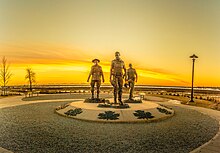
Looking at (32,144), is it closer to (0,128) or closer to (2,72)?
(0,128)

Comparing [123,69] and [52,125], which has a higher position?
[123,69]

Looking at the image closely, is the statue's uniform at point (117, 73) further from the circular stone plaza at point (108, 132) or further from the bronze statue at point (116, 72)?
the circular stone plaza at point (108, 132)

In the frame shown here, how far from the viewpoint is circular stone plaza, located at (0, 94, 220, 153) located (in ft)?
30.9

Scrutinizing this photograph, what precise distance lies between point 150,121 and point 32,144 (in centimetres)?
836

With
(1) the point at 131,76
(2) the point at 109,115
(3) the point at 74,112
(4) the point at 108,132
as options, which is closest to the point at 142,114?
(2) the point at 109,115

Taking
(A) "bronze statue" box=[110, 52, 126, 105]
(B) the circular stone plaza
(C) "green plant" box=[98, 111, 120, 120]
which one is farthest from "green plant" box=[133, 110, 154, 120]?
(A) "bronze statue" box=[110, 52, 126, 105]

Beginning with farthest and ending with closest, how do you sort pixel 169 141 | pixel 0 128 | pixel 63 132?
1. pixel 0 128
2. pixel 63 132
3. pixel 169 141

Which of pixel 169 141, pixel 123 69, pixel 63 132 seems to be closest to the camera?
pixel 169 141

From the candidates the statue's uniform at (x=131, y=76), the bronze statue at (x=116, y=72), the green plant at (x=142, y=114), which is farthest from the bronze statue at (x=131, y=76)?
the green plant at (x=142, y=114)

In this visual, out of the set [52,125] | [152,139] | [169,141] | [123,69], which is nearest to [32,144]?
[52,125]

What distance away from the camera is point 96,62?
68.9ft

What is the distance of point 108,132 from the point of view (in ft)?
39.5

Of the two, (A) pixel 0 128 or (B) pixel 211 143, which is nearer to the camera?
(B) pixel 211 143

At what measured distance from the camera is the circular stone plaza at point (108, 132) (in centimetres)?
941
